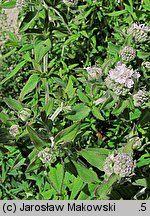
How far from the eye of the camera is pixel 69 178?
2.01 m

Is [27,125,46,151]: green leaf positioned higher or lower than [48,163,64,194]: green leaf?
higher

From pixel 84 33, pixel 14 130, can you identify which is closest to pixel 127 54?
pixel 14 130

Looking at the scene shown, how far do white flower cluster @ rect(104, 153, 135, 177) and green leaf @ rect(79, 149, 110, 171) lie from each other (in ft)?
0.17

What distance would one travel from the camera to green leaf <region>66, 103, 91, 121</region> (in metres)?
1.76

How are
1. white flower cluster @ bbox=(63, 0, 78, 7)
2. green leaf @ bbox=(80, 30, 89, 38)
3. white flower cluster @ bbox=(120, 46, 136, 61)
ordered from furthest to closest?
green leaf @ bbox=(80, 30, 89, 38), white flower cluster @ bbox=(63, 0, 78, 7), white flower cluster @ bbox=(120, 46, 136, 61)

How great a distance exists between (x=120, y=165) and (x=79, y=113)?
0.38 meters

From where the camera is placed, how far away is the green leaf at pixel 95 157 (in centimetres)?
162

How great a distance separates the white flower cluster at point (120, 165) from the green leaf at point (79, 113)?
0.27 meters

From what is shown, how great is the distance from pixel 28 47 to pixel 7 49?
167cm

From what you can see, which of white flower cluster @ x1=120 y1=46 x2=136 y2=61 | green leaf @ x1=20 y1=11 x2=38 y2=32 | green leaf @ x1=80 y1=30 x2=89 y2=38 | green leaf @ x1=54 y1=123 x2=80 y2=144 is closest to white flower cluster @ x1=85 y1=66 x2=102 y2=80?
white flower cluster @ x1=120 y1=46 x2=136 y2=61

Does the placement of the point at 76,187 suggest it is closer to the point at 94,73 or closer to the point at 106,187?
the point at 106,187

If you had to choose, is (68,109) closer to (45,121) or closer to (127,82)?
(45,121)

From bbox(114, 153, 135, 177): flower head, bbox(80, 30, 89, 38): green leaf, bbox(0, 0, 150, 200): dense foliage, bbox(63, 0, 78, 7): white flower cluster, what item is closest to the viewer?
bbox(114, 153, 135, 177): flower head

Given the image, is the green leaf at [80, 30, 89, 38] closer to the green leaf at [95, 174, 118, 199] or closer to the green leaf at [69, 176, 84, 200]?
the green leaf at [69, 176, 84, 200]
